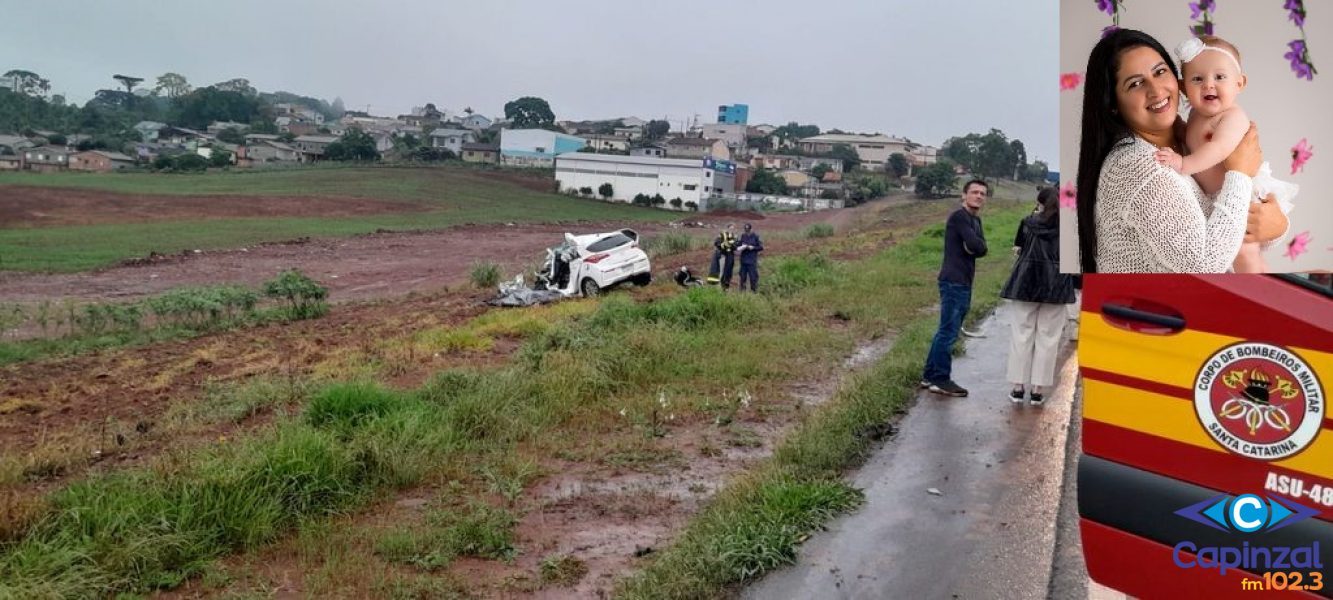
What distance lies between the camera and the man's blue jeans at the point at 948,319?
269 inches

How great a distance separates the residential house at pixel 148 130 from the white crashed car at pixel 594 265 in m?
88.4

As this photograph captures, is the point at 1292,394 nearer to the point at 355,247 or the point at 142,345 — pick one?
the point at 142,345

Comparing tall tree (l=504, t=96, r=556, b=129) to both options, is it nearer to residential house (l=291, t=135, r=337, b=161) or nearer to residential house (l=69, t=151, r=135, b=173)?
residential house (l=291, t=135, r=337, b=161)

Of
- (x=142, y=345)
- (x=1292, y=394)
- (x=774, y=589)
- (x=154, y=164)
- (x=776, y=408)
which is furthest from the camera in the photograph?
(x=154, y=164)

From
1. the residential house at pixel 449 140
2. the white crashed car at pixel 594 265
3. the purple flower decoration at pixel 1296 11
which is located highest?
the residential house at pixel 449 140

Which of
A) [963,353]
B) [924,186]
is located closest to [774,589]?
[963,353]

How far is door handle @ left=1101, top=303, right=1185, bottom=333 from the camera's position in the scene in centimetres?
238

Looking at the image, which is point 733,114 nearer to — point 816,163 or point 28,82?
point 816,163

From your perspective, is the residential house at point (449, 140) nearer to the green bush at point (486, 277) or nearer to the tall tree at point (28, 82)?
the tall tree at point (28, 82)

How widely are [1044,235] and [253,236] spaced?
36.6 m

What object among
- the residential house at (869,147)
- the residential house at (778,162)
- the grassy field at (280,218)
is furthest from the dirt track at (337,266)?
the residential house at (869,147)

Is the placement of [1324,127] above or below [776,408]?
above

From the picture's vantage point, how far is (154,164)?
72000mm

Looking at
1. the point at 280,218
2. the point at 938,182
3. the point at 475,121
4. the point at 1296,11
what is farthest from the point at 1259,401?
the point at 475,121
